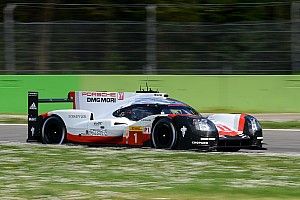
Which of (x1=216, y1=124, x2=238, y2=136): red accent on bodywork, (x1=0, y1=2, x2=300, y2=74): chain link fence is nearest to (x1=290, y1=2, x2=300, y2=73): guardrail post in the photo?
(x1=0, y1=2, x2=300, y2=74): chain link fence

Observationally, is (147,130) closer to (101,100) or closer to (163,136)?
(163,136)

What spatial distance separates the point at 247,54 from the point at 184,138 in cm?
904

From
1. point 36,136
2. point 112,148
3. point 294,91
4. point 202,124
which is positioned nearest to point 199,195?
point 202,124

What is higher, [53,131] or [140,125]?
[140,125]

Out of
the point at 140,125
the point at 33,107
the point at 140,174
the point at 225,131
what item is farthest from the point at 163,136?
the point at 140,174

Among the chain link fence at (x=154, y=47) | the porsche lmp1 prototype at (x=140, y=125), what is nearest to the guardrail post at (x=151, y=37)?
the chain link fence at (x=154, y=47)

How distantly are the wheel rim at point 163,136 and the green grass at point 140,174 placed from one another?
1.21 feet

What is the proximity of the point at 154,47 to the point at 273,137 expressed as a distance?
19.8ft

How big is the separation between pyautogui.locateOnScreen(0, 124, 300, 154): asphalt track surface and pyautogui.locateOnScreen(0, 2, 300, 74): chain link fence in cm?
297

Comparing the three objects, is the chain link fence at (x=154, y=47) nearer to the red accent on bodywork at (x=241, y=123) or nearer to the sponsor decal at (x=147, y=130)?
the red accent on bodywork at (x=241, y=123)

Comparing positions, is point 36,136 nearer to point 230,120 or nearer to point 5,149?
point 5,149

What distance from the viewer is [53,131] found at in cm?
1673

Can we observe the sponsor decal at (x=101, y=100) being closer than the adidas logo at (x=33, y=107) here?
Yes

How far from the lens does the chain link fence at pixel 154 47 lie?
23219 millimetres
